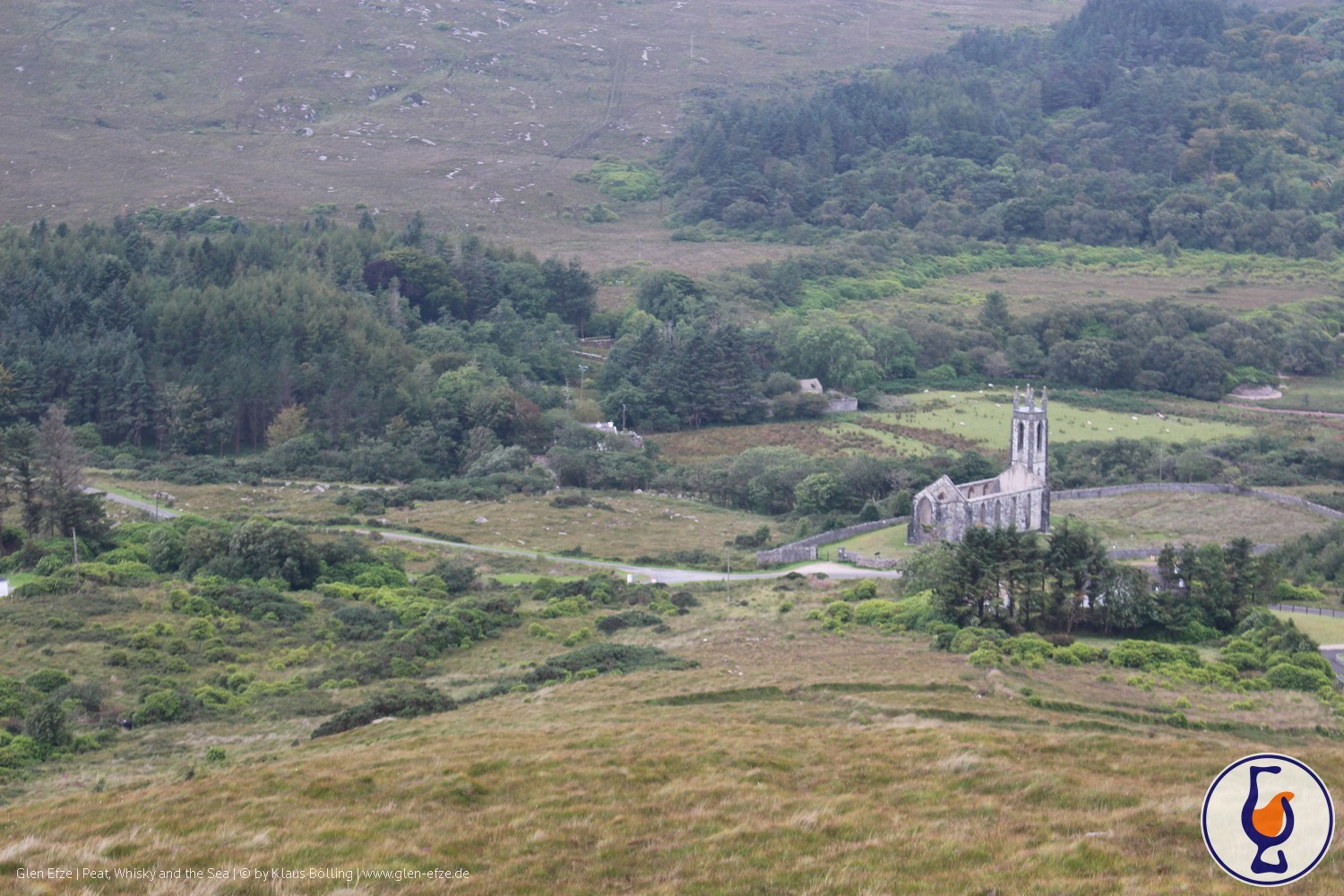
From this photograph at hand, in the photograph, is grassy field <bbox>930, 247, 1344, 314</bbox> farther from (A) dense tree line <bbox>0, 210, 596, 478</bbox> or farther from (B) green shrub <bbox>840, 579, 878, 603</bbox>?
(B) green shrub <bbox>840, 579, 878, 603</bbox>

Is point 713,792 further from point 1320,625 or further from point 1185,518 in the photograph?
point 1185,518

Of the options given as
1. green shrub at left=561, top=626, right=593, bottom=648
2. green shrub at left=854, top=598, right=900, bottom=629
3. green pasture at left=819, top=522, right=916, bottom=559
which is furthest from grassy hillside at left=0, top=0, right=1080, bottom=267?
green shrub at left=561, top=626, right=593, bottom=648

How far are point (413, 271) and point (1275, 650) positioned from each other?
65.8 metres

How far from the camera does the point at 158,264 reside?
276 feet

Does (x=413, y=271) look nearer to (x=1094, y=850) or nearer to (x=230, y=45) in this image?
(x=230, y=45)

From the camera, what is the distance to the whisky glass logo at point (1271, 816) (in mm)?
13203

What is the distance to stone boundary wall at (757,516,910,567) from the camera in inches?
2030

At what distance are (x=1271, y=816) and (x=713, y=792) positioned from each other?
8.74 meters

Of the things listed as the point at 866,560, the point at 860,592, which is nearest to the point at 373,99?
the point at 866,560

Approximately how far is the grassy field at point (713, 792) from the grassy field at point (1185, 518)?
22435 millimetres

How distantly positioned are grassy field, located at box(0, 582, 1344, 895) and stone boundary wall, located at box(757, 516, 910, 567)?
62.9ft

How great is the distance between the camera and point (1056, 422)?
79.7m

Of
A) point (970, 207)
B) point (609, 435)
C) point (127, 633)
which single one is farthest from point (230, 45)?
point (127, 633)

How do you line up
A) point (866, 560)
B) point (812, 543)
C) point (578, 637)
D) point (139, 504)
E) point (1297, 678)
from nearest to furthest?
point (1297, 678) → point (578, 637) → point (866, 560) → point (812, 543) → point (139, 504)
